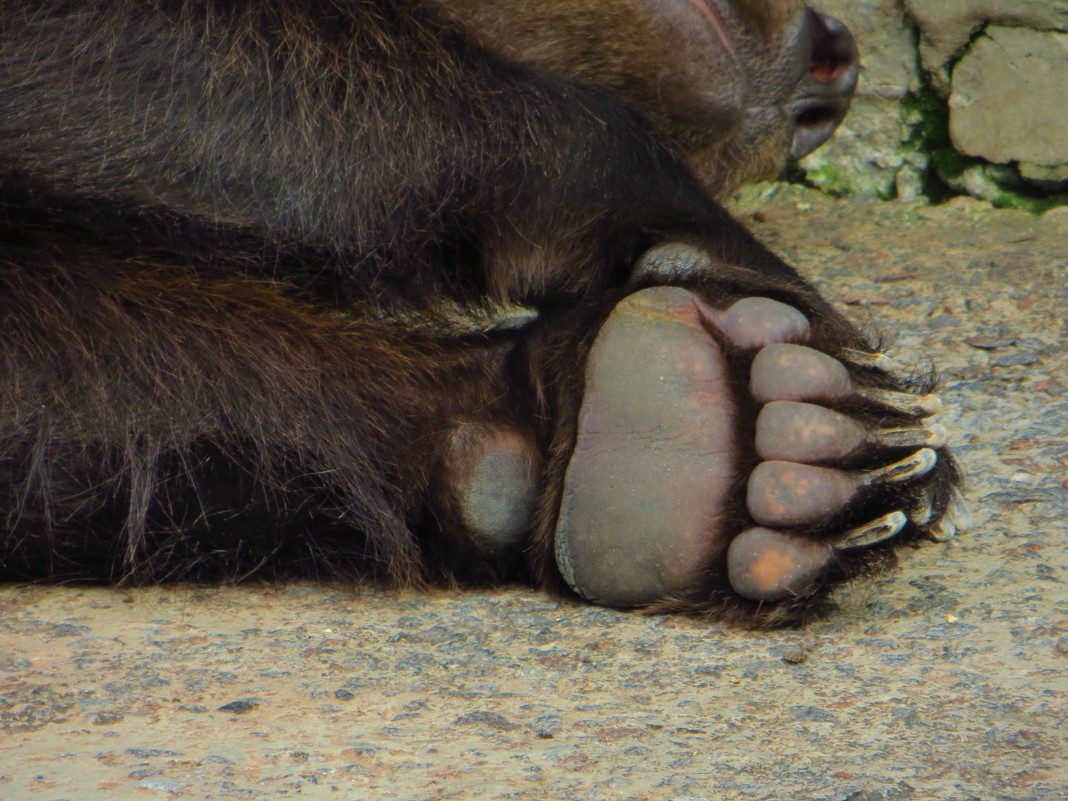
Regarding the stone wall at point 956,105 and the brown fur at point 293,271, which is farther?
the stone wall at point 956,105

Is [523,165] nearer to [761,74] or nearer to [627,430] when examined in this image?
[627,430]

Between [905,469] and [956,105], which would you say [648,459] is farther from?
[956,105]

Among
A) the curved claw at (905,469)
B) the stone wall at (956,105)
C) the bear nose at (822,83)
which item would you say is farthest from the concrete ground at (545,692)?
the stone wall at (956,105)

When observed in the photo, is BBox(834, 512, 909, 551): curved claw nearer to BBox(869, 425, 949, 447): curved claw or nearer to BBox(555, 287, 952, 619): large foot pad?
BBox(555, 287, 952, 619): large foot pad

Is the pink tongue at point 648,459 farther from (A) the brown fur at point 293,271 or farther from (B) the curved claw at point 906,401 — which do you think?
(B) the curved claw at point 906,401

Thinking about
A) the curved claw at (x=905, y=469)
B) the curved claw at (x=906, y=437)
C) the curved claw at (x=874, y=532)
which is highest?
the curved claw at (x=906, y=437)

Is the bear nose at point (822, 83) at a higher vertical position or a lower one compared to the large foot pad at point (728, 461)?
higher

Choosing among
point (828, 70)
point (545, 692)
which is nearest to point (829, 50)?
point (828, 70)
